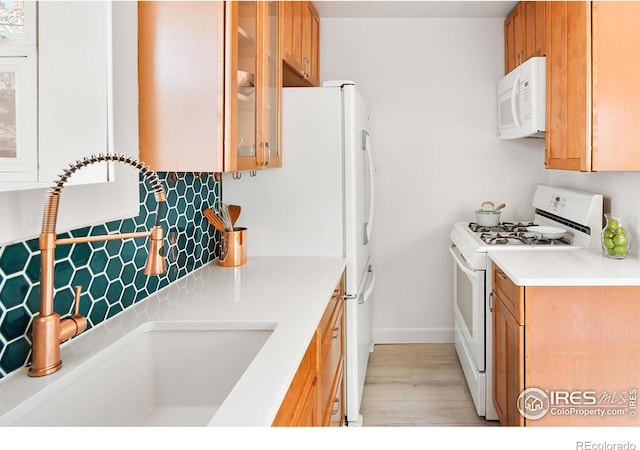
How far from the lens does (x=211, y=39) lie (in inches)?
64.7

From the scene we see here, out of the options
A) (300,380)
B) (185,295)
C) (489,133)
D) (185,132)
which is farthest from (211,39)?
(489,133)

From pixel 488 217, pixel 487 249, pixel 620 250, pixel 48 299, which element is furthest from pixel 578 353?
pixel 48 299

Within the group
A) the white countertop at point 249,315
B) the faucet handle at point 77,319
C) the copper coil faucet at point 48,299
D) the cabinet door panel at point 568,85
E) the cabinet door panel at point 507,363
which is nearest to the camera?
the white countertop at point 249,315

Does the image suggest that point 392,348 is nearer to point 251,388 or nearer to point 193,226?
point 193,226

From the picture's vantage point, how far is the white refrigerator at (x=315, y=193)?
2590 millimetres

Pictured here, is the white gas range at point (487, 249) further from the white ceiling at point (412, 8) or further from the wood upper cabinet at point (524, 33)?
the white ceiling at point (412, 8)

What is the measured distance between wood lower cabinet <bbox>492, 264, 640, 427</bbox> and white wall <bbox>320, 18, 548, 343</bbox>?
1.78m

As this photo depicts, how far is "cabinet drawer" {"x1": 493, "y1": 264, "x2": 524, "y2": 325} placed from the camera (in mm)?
2139

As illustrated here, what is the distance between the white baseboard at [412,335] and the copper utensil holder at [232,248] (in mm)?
1857

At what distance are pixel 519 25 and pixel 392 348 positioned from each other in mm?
2391

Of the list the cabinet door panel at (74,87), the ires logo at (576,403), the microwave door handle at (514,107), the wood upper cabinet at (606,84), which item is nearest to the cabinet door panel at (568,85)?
the wood upper cabinet at (606,84)

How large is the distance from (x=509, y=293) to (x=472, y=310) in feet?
2.04

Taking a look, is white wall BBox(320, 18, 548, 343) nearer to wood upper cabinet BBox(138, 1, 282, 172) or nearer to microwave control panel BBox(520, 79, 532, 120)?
microwave control panel BBox(520, 79, 532, 120)

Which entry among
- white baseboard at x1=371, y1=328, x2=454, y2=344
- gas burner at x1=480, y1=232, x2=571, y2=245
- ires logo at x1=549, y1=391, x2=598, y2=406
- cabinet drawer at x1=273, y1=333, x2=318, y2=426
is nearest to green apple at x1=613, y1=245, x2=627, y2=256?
gas burner at x1=480, y1=232, x2=571, y2=245
